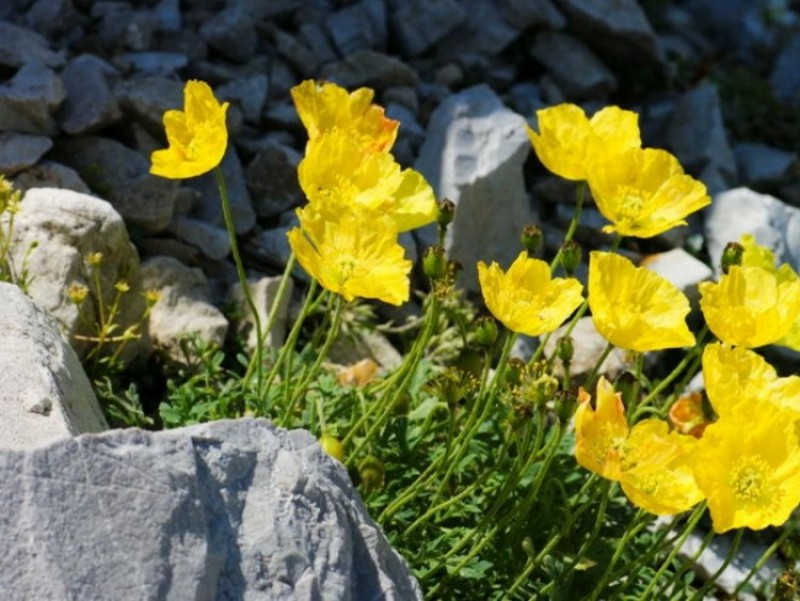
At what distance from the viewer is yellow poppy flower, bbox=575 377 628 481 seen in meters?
2.54

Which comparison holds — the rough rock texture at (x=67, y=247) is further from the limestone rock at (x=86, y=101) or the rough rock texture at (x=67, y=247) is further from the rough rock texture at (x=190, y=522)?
the rough rock texture at (x=190, y=522)

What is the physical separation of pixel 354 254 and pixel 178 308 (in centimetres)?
116

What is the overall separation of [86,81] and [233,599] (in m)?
2.31

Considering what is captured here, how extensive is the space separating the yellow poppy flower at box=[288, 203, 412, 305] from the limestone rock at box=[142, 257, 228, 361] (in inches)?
39.0

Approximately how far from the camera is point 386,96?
16.2ft

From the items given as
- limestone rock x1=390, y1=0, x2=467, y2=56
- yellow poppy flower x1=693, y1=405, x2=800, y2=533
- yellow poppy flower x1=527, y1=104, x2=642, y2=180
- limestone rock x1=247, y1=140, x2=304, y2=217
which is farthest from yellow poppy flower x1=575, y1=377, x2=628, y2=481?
limestone rock x1=390, y1=0, x2=467, y2=56

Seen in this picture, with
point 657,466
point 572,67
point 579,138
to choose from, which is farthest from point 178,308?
point 572,67

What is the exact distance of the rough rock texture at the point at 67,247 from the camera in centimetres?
347

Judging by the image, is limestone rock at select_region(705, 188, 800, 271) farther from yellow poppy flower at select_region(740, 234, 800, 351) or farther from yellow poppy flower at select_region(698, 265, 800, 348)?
yellow poppy flower at select_region(698, 265, 800, 348)

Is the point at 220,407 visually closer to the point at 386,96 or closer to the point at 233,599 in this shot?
the point at 233,599

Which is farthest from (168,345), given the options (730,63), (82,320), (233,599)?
(730,63)

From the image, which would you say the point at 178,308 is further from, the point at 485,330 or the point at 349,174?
the point at 485,330

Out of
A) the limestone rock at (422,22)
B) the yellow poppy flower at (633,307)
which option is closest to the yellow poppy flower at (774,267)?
the yellow poppy flower at (633,307)

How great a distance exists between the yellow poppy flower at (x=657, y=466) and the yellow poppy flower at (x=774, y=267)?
2.18 ft
